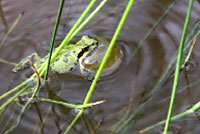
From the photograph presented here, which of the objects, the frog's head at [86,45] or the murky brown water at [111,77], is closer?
the murky brown water at [111,77]

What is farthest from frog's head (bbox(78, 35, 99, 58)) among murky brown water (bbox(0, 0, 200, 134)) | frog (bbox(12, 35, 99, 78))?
murky brown water (bbox(0, 0, 200, 134))

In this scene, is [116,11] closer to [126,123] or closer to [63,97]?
[63,97]

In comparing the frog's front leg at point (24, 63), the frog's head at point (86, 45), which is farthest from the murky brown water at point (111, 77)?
the frog's head at point (86, 45)

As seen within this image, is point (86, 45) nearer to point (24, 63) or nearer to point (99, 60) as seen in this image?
point (99, 60)

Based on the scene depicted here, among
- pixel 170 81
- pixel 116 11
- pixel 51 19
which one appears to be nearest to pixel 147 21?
pixel 116 11

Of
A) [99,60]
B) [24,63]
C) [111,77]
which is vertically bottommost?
[111,77]

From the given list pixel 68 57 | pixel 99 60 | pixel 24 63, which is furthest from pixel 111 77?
pixel 24 63

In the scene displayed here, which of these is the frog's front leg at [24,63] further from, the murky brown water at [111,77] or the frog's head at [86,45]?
the frog's head at [86,45]
